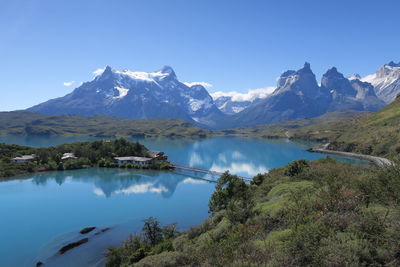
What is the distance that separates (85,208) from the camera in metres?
60.8

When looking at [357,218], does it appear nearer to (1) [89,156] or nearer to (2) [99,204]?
(2) [99,204]

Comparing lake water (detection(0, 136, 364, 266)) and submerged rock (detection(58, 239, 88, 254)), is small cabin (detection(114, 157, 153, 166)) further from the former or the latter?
submerged rock (detection(58, 239, 88, 254))

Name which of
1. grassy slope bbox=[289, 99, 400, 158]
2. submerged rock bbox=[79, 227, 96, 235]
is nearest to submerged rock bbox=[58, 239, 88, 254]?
submerged rock bbox=[79, 227, 96, 235]

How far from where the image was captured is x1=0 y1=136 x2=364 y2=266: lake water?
3909 centimetres

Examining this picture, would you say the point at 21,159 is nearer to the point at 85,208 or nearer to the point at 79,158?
the point at 79,158

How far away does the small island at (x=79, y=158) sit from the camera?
99312 millimetres

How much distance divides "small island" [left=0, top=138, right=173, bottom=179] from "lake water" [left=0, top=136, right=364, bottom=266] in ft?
18.2

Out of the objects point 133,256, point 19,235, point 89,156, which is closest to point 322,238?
point 133,256

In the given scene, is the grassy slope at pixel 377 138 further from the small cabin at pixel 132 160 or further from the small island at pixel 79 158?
the small island at pixel 79 158

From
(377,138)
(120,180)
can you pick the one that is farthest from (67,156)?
(377,138)

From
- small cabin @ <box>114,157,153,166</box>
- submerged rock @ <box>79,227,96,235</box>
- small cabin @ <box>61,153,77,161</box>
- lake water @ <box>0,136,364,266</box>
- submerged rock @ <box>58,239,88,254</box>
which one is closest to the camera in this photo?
submerged rock @ <box>58,239,88,254</box>

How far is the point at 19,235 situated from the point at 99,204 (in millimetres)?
19864

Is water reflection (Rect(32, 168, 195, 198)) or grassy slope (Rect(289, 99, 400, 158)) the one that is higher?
grassy slope (Rect(289, 99, 400, 158))

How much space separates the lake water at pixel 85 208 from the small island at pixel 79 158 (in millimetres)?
5533
